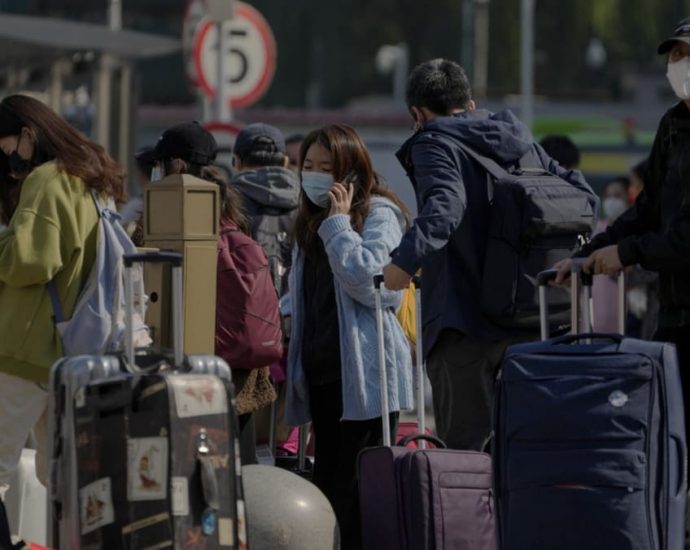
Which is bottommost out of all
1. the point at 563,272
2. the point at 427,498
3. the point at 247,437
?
the point at 427,498

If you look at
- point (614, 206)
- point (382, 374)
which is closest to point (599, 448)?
point (382, 374)

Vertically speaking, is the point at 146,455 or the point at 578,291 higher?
the point at 578,291

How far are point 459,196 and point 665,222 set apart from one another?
99 centimetres

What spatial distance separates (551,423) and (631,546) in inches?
17.6

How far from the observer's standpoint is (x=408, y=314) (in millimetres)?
8922

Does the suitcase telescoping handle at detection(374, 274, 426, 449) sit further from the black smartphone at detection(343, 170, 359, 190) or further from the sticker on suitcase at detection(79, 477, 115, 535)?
the sticker on suitcase at detection(79, 477, 115, 535)

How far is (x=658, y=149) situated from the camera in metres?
7.24

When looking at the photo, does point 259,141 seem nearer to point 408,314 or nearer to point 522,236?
point 408,314

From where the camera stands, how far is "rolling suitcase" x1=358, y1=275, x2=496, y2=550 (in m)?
7.47

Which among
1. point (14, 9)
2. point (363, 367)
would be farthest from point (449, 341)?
point (14, 9)

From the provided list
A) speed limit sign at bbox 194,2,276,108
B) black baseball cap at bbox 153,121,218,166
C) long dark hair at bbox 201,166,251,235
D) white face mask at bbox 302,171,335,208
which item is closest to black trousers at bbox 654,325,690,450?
white face mask at bbox 302,171,335,208

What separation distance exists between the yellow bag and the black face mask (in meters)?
1.84

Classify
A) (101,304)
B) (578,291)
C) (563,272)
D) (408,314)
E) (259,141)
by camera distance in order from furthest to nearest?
(259,141) < (408,314) < (101,304) < (563,272) < (578,291)

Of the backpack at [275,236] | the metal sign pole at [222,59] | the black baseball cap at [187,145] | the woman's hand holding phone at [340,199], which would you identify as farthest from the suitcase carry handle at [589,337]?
the metal sign pole at [222,59]
